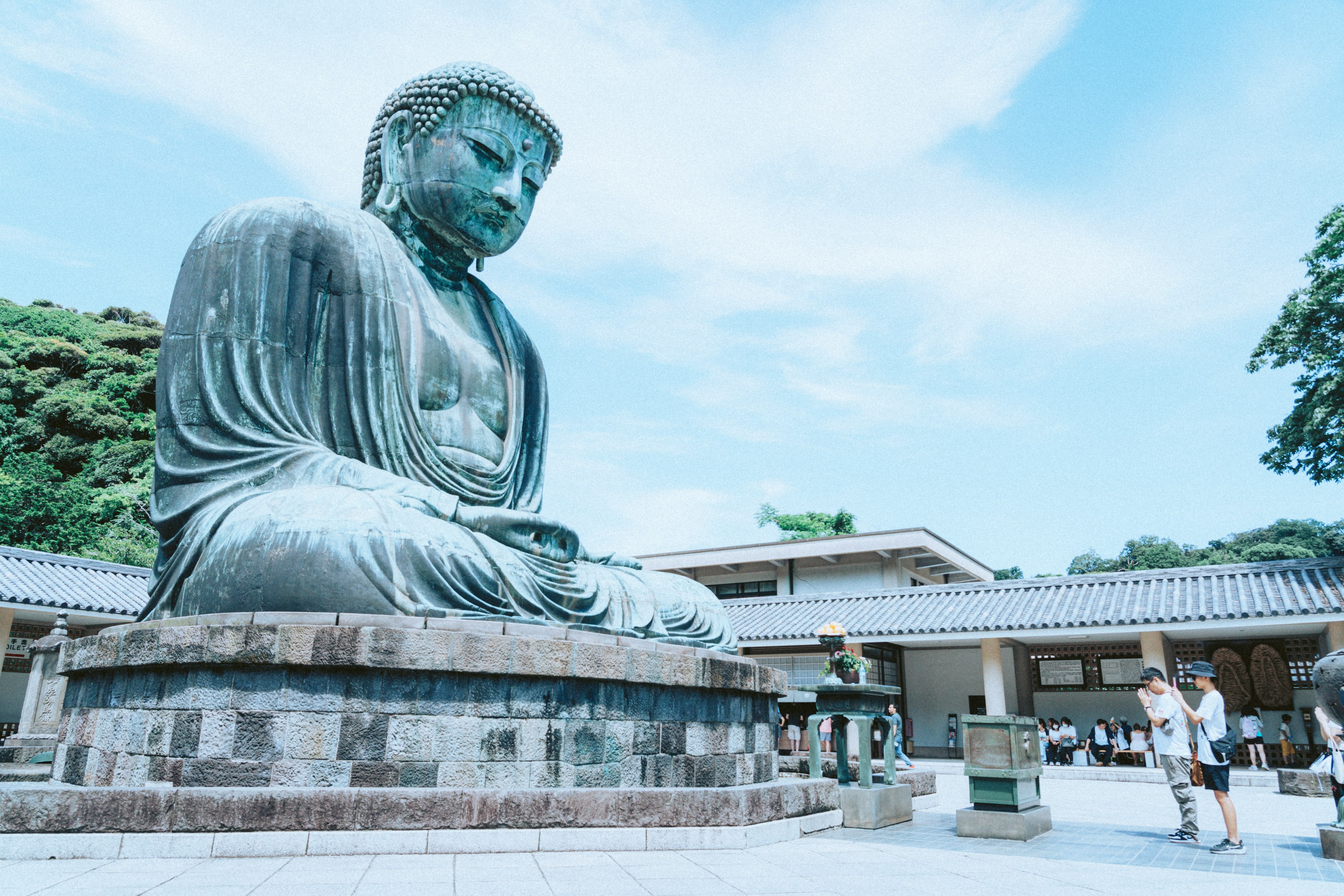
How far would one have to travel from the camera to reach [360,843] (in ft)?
13.2

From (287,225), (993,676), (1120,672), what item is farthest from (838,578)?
(287,225)

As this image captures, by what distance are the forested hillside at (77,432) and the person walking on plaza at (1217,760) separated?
18.6 meters

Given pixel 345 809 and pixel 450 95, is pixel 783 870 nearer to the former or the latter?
pixel 345 809

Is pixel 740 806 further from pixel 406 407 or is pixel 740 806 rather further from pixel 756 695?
pixel 406 407

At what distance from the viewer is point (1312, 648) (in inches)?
631

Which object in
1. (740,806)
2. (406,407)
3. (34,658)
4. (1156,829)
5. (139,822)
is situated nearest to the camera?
(139,822)

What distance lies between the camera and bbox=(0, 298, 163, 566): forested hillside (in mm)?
21500

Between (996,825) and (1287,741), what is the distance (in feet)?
41.8

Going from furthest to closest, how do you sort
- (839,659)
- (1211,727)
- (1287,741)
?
(1287,741), (839,659), (1211,727)

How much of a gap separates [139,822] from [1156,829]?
7.28 meters

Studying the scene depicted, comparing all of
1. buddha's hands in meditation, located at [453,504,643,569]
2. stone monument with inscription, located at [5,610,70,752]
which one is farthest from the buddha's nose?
stone monument with inscription, located at [5,610,70,752]

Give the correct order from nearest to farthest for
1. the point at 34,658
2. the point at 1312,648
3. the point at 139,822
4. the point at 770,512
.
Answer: the point at 139,822, the point at 34,658, the point at 1312,648, the point at 770,512

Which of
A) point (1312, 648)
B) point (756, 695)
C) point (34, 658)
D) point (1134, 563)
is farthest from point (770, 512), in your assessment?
point (756, 695)

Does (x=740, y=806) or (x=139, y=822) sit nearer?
(x=139, y=822)
